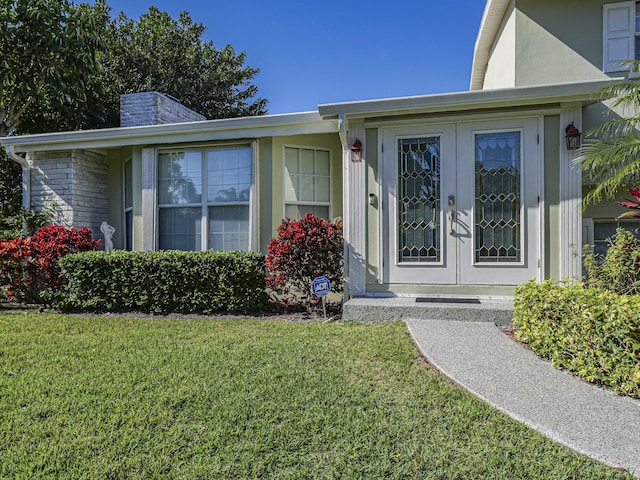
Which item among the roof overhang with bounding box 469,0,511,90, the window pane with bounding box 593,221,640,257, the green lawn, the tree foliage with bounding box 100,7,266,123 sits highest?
the tree foliage with bounding box 100,7,266,123

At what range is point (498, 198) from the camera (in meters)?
5.55

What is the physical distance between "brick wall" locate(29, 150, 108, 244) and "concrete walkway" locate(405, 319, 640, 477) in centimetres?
708

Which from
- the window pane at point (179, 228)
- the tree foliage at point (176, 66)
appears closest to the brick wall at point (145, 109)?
the window pane at point (179, 228)

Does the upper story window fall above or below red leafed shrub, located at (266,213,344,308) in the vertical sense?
above

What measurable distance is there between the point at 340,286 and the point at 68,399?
3.95 meters

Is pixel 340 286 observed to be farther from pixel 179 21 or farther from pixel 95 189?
pixel 179 21

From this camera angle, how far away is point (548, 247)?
5387 millimetres

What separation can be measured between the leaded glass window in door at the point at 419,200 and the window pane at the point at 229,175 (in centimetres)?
277

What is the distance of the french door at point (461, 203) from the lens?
5.46 m

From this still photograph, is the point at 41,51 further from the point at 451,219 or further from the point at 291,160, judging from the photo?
the point at 451,219

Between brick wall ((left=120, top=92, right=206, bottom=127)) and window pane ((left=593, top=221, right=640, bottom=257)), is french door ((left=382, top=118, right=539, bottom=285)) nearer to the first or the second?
window pane ((left=593, top=221, right=640, bottom=257))

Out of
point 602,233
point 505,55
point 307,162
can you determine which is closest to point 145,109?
point 307,162

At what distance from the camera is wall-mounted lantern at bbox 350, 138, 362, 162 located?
593cm

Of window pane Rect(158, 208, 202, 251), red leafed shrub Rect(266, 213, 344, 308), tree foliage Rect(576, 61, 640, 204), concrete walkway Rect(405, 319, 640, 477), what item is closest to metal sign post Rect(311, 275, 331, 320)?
red leafed shrub Rect(266, 213, 344, 308)
